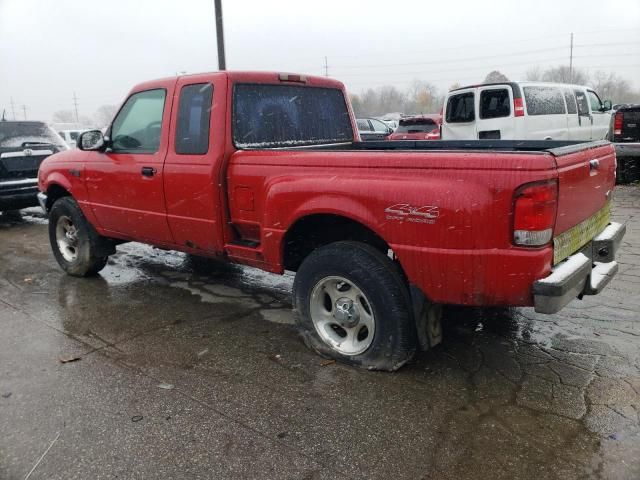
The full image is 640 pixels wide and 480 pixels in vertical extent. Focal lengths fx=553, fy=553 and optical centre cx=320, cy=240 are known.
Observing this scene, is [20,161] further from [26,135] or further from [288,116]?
[288,116]

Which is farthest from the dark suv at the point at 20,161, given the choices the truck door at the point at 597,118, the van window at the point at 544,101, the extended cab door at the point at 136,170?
the truck door at the point at 597,118

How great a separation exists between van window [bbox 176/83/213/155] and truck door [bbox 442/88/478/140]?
795 cm

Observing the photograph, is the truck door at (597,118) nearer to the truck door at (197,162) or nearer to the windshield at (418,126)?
the windshield at (418,126)

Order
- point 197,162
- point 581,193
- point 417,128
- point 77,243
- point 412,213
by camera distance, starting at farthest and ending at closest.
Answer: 1. point 417,128
2. point 77,243
3. point 197,162
4. point 581,193
5. point 412,213

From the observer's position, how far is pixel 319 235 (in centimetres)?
387

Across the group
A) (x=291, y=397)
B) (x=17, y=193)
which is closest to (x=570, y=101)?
(x=17, y=193)

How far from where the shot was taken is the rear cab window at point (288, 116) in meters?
4.12

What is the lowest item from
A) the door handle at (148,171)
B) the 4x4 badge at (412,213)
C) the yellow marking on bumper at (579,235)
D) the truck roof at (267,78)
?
the yellow marking on bumper at (579,235)

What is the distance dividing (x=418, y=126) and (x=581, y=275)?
13549mm

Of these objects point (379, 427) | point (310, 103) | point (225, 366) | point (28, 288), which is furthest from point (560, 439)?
point (28, 288)

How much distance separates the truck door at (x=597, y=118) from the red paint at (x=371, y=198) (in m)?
9.95

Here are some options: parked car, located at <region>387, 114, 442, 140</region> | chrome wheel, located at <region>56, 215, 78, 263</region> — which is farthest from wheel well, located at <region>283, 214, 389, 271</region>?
parked car, located at <region>387, 114, 442, 140</region>

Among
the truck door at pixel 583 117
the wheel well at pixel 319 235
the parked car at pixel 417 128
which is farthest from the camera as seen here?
the parked car at pixel 417 128

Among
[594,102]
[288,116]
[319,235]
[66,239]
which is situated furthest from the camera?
[594,102]
